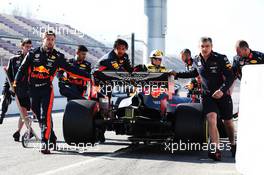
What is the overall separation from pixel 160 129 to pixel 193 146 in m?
0.59

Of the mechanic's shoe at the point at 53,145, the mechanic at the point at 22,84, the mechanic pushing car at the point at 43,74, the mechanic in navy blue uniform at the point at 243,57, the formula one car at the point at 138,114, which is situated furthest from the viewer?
the mechanic at the point at 22,84

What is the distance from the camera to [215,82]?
312 inches

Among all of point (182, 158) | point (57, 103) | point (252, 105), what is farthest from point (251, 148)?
point (57, 103)

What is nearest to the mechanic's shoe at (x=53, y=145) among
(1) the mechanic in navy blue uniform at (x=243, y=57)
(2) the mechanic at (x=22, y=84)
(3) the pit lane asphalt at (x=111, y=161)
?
(3) the pit lane asphalt at (x=111, y=161)

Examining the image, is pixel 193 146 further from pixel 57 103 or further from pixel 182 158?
pixel 57 103

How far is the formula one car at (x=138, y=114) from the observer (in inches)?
310

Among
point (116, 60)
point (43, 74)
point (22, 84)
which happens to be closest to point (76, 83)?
point (22, 84)

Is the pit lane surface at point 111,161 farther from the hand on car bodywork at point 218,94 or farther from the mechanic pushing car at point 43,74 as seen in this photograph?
the hand on car bodywork at point 218,94

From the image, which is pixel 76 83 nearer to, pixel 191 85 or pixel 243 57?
pixel 191 85

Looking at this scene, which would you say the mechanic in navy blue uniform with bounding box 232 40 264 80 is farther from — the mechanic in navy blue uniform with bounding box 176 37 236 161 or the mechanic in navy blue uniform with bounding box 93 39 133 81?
the mechanic in navy blue uniform with bounding box 93 39 133 81

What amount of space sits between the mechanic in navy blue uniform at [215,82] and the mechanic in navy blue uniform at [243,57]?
1.33 meters

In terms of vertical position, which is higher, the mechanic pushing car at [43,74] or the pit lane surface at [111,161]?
the mechanic pushing car at [43,74]

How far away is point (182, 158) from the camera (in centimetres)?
775

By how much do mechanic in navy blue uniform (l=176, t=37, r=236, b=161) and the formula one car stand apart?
0.72 ft
